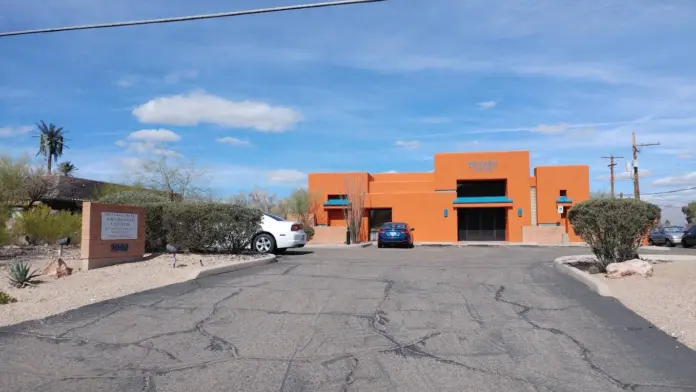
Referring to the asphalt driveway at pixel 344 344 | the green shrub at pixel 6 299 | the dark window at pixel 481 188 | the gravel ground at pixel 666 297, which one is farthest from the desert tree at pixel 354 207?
the green shrub at pixel 6 299

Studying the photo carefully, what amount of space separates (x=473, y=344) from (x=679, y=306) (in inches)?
168

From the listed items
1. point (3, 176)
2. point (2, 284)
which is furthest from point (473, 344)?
point (3, 176)

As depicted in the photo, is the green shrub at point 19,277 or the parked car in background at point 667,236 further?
the parked car in background at point 667,236

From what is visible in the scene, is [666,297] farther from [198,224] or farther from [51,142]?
[51,142]

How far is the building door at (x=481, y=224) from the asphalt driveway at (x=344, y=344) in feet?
107

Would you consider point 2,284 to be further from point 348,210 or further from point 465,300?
point 348,210

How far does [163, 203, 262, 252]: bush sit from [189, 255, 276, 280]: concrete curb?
1441 mm

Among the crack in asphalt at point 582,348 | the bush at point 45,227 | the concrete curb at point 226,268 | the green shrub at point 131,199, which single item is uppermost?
the green shrub at point 131,199

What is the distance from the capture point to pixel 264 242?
62.8 feet

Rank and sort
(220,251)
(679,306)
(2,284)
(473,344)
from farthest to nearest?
(220,251)
(2,284)
(679,306)
(473,344)

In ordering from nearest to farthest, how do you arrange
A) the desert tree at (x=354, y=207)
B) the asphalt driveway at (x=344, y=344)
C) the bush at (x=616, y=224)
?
the asphalt driveway at (x=344, y=344) < the bush at (x=616, y=224) < the desert tree at (x=354, y=207)

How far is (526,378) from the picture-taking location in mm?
5602

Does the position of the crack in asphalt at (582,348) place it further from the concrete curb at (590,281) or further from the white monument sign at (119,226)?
the white monument sign at (119,226)

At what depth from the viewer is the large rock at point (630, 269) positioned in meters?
12.0
